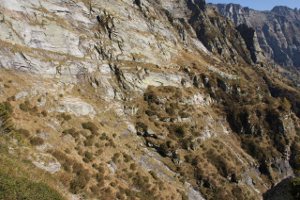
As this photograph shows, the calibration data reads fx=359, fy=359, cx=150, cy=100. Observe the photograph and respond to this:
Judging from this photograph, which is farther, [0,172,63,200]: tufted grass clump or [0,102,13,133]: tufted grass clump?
[0,102,13,133]: tufted grass clump

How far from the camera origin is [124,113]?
5822 centimetres

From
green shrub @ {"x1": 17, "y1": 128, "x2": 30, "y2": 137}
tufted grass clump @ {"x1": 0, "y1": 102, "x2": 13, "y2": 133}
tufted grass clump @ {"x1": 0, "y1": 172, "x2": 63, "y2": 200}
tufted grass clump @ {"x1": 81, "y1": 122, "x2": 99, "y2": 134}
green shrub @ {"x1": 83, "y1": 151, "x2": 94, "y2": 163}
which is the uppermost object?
tufted grass clump @ {"x1": 0, "y1": 172, "x2": 63, "y2": 200}

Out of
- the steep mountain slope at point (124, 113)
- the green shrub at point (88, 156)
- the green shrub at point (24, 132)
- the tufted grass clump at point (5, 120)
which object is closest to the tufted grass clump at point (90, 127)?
the steep mountain slope at point (124, 113)

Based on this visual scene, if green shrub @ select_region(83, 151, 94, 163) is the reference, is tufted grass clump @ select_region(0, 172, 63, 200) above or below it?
above

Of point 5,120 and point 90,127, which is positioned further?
point 90,127

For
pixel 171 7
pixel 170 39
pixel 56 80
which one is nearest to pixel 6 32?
pixel 56 80

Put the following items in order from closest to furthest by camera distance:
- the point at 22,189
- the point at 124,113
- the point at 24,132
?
the point at 22,189
the point at 24,132
the point at 124,113

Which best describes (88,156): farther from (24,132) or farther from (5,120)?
(5,120)

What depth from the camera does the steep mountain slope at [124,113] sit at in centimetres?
4025

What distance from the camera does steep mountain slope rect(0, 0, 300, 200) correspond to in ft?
132

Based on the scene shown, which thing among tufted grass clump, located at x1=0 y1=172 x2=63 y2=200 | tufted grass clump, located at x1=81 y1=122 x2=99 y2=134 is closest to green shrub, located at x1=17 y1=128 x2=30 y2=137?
tufted grass clump, located at x1=81 y1=122 x2=99 y2=134

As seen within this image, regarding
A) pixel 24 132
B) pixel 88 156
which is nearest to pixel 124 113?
pixel 88 156

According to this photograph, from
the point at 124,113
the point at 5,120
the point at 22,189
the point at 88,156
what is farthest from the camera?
the point at 124,113

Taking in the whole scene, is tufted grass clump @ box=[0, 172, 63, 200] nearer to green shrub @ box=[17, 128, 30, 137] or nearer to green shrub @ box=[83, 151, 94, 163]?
green shrub @ box=[17, 128, 30, 137]
